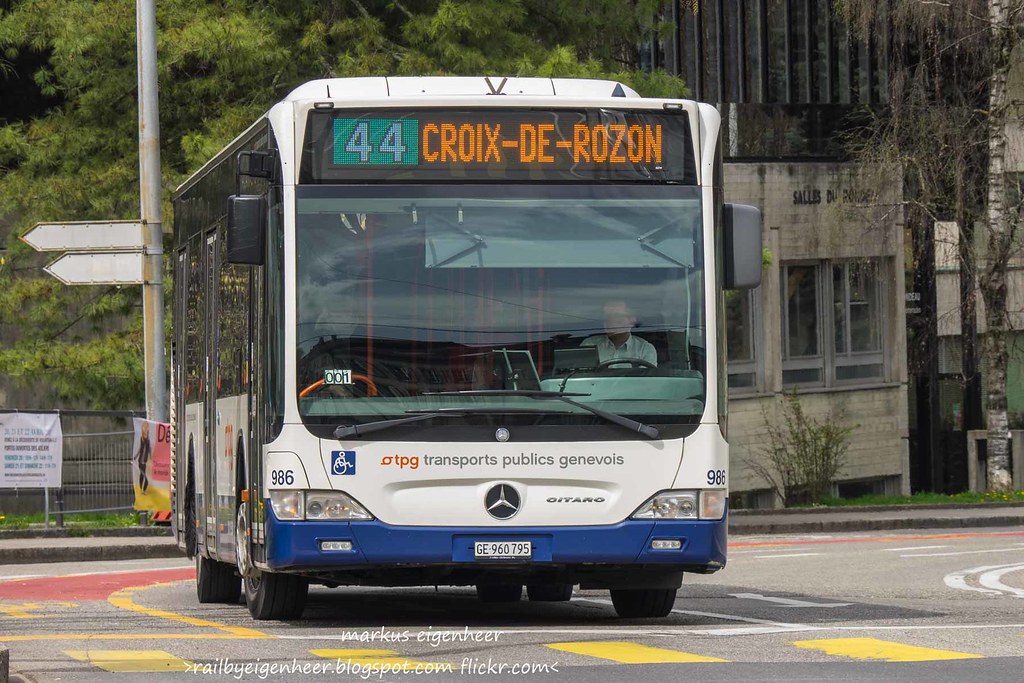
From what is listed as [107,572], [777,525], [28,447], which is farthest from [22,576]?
[777,525]

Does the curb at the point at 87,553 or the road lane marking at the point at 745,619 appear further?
the curb at the point at 87,553

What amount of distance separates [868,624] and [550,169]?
333 centimetres

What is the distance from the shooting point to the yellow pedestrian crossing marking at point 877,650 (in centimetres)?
991

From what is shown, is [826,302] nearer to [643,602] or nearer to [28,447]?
[28,447]

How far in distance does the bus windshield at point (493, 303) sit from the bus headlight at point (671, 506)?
427 millimetres

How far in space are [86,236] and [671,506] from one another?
504 inches

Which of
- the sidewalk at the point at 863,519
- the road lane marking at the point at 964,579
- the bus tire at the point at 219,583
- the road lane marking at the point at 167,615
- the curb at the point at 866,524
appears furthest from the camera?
the sidewalk at the point at 863,519

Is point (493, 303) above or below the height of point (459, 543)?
above

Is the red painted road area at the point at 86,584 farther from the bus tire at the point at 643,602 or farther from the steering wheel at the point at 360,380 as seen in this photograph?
the steering wheel at the point at 360,380

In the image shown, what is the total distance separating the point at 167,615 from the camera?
44.2 feet

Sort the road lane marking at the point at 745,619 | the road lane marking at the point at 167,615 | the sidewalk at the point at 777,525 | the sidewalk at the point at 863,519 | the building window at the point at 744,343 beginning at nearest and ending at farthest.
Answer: the road lane marking at the point at 167,615
the road lane marking at the point at 745,619
the sidewalk at the point at 777,525
the sidewalk at the point at 863,519
the building window at the point at 744,343

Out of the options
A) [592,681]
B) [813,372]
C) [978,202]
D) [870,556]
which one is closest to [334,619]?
[592,681]

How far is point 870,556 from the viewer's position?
21.4 meters

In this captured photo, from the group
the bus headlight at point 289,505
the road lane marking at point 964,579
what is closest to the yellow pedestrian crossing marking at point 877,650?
the bus headlight at point 289,505
